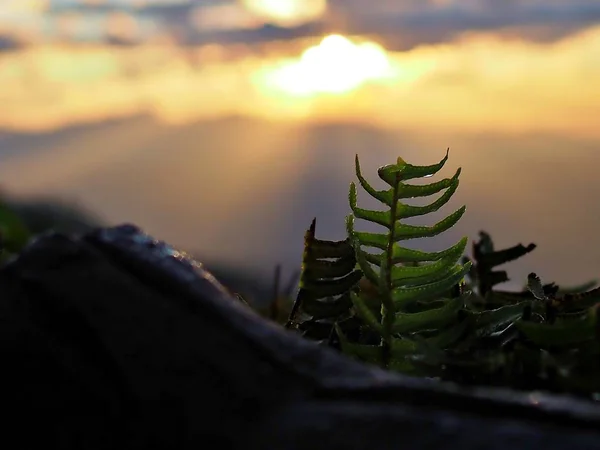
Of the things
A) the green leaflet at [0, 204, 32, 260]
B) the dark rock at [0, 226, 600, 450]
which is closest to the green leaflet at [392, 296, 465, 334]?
the dark rock at [0, 226, 600, 450]

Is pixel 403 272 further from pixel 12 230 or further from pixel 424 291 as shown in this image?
pixel 12 230

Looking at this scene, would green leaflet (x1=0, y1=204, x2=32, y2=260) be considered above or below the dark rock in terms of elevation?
above

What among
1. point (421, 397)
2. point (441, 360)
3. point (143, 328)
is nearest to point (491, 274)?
point (441, 360)

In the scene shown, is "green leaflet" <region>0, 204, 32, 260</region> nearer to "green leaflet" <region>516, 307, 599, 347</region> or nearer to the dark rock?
the dark rock

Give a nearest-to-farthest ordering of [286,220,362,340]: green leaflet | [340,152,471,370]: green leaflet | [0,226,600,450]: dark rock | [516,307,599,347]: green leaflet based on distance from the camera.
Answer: [0,226,600,450]: dark rock → [516,307,599,347]: green leaflet → [340,152,471,370]: green leaflet → [286,220,362,340]: green leaflet

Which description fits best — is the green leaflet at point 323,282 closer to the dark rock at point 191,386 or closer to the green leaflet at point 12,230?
the dark rock at point 191,386

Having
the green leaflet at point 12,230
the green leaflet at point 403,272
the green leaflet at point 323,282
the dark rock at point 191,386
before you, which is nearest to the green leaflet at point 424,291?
the green leaflet at point 403,272

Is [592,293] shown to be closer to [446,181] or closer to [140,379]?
[446,181]
